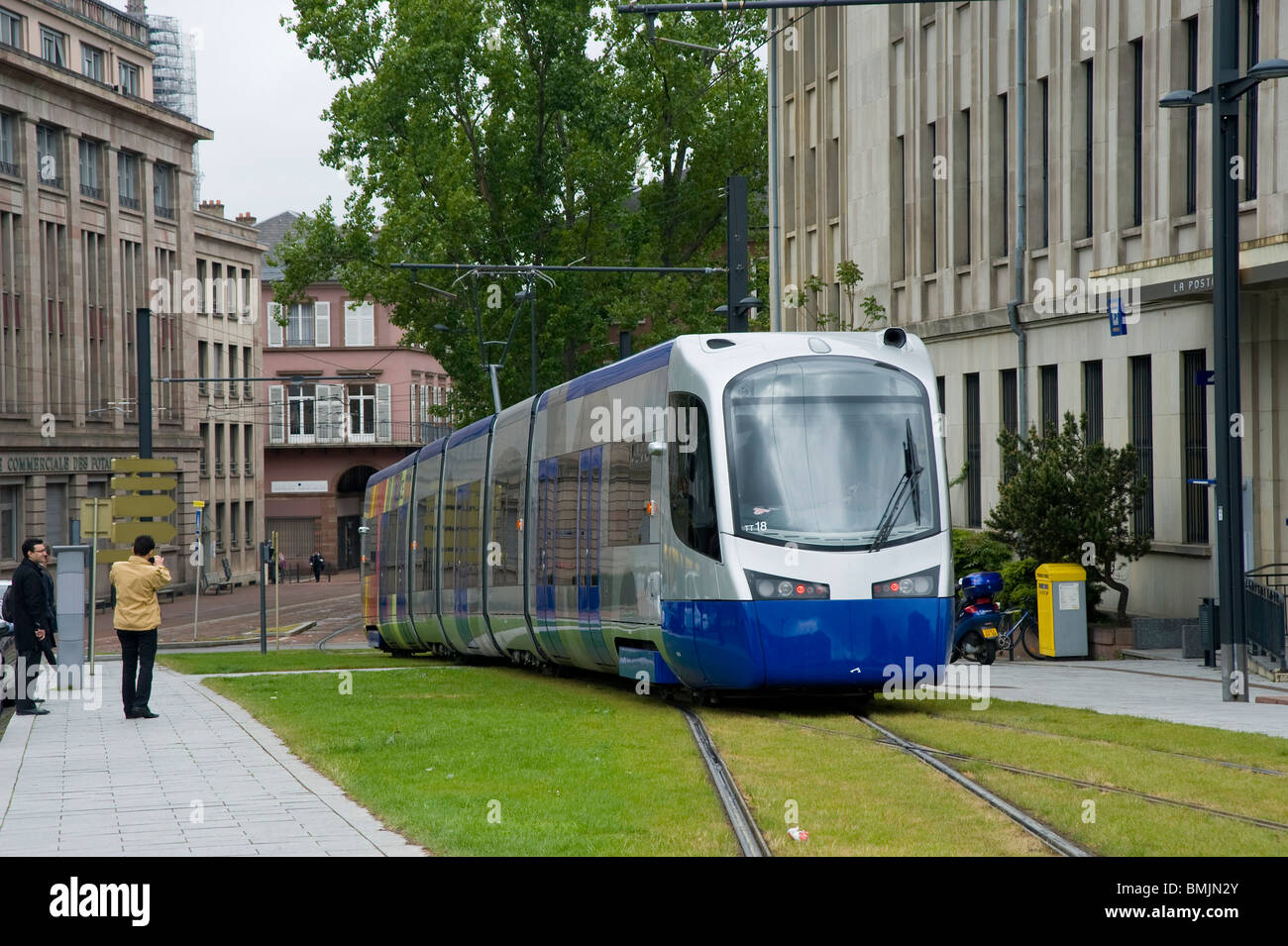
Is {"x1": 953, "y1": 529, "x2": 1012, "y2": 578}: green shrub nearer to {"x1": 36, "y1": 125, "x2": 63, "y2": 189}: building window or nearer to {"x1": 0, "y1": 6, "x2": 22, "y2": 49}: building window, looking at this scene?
{"x1": 0, "y1": 6, "x2": 22, "y2": 49}: building window

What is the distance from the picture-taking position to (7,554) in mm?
58281

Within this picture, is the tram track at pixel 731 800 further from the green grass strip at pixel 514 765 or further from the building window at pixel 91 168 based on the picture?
the building window at pixel 91 168

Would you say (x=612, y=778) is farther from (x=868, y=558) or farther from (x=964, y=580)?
(x=964, y=580)

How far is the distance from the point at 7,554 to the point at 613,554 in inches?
1841

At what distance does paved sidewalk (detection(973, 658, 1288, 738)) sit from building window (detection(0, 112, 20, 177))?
45.8 meters

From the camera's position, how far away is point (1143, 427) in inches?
1017

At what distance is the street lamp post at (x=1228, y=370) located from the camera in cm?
1617

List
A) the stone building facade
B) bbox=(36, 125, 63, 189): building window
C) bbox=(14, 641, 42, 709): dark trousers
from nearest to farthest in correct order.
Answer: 1. bbox=(14, 641, 42, 709): dark trousers
2. the stone building facade
3. bbox=(36, 125, 63, 189): building window

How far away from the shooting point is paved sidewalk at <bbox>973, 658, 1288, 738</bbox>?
14.7 meters

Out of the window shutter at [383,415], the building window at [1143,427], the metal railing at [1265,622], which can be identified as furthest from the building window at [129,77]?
the metal railing at [1265,622]

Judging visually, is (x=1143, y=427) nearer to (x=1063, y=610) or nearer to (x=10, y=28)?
(x=1063, y=610)

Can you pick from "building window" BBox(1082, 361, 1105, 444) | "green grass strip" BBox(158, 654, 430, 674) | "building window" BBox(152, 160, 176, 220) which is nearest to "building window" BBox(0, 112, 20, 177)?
"building window" BBox(152, 160, 176, 220)

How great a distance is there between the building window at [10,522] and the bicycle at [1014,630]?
41.8m

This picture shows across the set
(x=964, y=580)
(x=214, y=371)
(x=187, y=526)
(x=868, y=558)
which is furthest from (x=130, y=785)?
(x=214, y=371)
